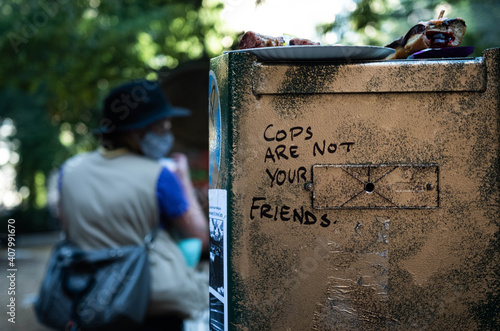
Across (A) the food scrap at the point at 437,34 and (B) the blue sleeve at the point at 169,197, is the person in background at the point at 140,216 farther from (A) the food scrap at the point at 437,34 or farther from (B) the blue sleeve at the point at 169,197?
(A) the food scrap at the point at 437,34

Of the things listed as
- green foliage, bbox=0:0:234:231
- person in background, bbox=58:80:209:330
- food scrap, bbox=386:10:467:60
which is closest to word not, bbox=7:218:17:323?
person in background, bbox=58:80:209:330

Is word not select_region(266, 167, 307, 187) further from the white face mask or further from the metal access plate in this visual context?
the white face mask

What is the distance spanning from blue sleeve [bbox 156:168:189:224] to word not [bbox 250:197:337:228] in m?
1.30

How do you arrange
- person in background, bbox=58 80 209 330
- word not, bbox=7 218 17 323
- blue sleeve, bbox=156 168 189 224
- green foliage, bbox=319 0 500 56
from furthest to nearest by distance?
green foliage, bbox=319 0 500 56
word not, bbox=7 218 17 323
blue sleeve, bbox=156 168 189 224
person in background, bbox=58 80 209 330

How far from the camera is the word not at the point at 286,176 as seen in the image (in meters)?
1.37

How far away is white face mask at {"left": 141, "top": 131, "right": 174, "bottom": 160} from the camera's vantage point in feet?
9.43

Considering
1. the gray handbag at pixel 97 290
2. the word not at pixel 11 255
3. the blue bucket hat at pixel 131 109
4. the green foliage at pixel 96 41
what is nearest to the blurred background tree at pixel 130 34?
the green foliage at pixel 96 41

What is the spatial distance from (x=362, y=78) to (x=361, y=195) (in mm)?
299

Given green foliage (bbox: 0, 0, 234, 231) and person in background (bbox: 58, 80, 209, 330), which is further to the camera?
green foliage (bbox: 0, 0, 234, 231)

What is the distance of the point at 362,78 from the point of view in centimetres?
138

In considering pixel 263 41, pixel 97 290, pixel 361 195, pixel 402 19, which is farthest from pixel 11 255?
pixel 402 19

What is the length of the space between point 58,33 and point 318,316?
542 centimetres

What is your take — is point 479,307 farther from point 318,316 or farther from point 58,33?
point 58,33

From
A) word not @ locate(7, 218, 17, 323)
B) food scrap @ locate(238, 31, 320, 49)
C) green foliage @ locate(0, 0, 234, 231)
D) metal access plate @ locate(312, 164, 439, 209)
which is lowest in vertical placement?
word not @ locate(7, 218, 17, 323)
